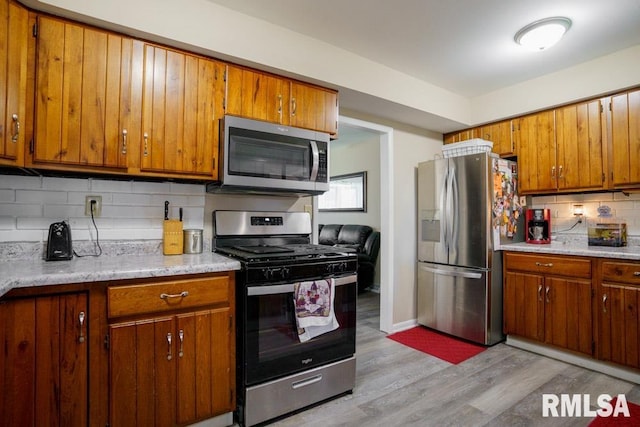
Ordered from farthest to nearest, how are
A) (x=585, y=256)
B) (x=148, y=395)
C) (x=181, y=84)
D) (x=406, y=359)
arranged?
1. (x=406, y=359)
2. (x=585, y=256)
3. (x=181, y=84)
4. (x=148, y=395)

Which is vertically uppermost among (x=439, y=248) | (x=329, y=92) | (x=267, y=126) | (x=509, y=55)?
(x=509, y=55)

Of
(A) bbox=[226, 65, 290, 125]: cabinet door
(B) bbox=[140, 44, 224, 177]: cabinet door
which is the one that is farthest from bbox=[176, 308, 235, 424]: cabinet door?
(A) bbox=[226, 65, 290, 125]: cabinet door

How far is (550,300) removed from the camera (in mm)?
2684

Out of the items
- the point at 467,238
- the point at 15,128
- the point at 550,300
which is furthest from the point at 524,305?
the point at 15,128

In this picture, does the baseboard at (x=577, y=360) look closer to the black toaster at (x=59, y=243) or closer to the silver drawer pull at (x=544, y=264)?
the silver drawer pull at (x=544, y=264)

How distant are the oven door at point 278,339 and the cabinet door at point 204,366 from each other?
0.11 m

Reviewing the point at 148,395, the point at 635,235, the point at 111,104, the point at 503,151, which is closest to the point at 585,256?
the point at 635,235

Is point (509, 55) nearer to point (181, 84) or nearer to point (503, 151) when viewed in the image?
point (503, 151)

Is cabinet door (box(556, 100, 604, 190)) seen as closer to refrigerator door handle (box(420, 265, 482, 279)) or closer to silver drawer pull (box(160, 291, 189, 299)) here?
refrigerator door handle (box(420, 265, 482, 279))

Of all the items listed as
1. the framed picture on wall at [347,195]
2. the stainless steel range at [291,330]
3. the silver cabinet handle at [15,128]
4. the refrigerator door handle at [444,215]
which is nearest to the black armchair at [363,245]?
the framed picture on wall at [347,195]

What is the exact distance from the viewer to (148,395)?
1568mm

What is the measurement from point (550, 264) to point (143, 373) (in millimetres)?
2942

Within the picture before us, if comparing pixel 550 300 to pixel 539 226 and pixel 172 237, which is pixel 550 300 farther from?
pixel 172 237

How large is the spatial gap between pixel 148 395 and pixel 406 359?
1.92 metres
